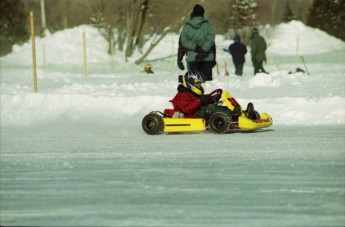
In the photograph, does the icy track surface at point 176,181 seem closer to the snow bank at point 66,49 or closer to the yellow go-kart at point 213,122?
the yellow go-kart at point 213,122

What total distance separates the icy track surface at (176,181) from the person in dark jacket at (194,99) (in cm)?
71

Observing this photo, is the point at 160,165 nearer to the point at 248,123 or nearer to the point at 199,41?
the point at 248,123

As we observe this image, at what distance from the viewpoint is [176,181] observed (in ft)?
22.2

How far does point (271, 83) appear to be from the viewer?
60.4ft

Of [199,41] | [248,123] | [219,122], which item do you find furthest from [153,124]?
[199,41]

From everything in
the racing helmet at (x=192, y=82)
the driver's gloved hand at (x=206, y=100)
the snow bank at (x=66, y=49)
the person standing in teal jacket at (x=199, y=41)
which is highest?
the snow bank at (x=66, y=49)

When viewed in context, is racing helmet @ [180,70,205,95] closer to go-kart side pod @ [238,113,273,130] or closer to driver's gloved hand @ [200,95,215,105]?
driver's gloved hand @ [200,95,215,105]

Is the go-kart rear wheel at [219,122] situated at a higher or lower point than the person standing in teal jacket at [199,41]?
lower

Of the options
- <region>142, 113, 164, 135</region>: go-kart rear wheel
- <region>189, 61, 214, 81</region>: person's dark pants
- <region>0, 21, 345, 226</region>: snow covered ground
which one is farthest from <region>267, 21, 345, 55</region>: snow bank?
<region>142, 113, 164, 135</region>: go-kart rear wheel

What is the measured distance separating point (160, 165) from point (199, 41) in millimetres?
5953

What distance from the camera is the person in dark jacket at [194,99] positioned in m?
10.9

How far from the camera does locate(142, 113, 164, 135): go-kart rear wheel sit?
10938 millimetres

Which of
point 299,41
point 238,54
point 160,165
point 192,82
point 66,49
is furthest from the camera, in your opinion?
point 299,41

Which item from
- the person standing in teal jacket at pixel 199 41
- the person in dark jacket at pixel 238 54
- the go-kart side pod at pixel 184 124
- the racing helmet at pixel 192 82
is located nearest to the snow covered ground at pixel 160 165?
the go-kart side pod at pixel 184 124
